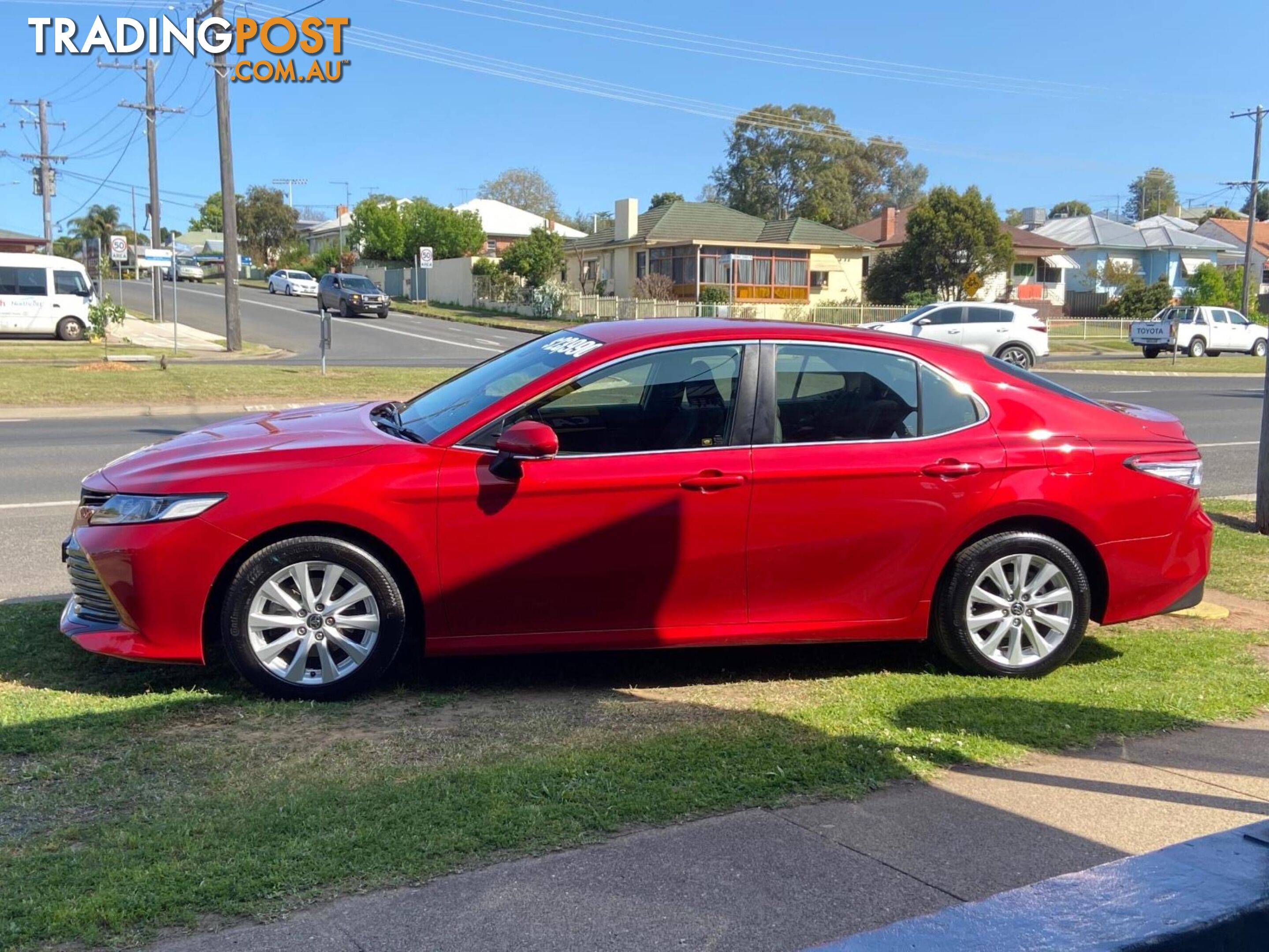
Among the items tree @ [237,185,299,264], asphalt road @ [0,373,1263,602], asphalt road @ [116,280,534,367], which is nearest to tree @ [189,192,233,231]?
tree @ [237,185,299,264]

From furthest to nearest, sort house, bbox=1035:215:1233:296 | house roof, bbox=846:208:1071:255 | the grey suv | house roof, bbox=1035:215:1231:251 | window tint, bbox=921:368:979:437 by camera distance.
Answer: house roof, bbox=1035:215:1231:251, house, bbox=1035:215:1233:296, house roof, bbox=846:208:1071:255, the grey suv, window tint, bbox=921:368:979:437

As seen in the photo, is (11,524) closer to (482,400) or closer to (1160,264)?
(482,400)

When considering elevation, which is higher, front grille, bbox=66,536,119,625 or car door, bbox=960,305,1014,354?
car door, bbox=960,305,1014,354

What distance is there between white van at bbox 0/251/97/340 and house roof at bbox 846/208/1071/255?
1435 inches

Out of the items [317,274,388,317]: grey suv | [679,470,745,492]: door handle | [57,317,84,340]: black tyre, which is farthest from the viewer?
[317,274,388,317]: grey suv

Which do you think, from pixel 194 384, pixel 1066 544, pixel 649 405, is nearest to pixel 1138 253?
pixel 194 384

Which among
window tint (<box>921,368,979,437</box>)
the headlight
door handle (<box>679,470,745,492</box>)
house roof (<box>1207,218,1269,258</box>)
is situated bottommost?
the headlight

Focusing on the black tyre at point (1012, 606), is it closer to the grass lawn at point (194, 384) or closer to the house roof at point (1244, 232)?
the grass lawn at point (194, 384)

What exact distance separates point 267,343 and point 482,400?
31396 millimetres

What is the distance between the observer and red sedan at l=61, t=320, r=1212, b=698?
16.5 ft

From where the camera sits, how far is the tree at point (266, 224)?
99875mm

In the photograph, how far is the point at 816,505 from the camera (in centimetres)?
538

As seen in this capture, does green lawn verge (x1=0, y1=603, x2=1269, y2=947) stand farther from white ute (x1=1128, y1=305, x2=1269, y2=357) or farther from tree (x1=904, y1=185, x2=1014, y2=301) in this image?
tree (x1=904, y1=185, x2=1014, y2=301)

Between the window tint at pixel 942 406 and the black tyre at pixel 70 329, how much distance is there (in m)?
31.5
